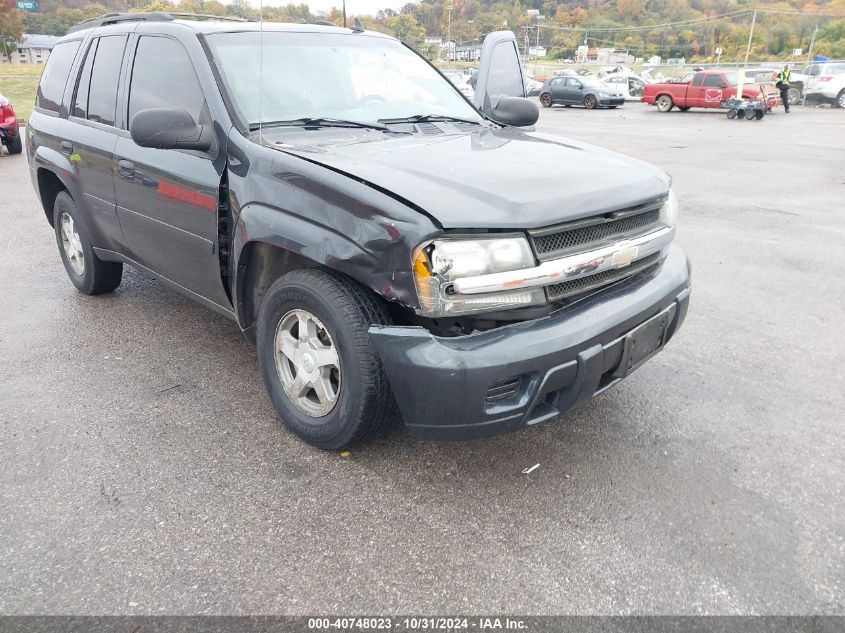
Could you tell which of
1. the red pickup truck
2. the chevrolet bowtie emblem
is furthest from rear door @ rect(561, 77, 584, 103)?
the chevrolet bowtie emblem

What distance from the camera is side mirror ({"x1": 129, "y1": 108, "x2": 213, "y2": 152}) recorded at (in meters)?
2.90

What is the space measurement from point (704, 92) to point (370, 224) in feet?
87.0

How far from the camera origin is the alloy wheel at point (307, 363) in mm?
2793

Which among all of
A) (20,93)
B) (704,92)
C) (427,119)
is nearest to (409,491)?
(427,119)

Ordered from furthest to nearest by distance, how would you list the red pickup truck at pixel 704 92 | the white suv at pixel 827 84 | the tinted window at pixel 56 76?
the white suv at pixel 827 84 < the red pickup truck at pixel 704 92 < the tinted window at pixel 56 76

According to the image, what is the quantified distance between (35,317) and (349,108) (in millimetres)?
2778

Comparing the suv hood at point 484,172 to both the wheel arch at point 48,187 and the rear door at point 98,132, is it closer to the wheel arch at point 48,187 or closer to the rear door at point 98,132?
the rear door at point 98,132

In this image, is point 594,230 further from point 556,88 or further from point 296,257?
point 556,88

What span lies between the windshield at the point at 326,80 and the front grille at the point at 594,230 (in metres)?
1.38

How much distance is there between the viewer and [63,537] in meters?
2.42

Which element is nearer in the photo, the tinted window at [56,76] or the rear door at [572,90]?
the tinted window at [56,76]

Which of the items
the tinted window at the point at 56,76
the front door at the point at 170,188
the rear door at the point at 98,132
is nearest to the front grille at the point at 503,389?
the front door at the point at 170,188

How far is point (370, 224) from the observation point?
2395 millimetres

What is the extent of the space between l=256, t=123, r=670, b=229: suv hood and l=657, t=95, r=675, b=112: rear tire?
84.6 ft
